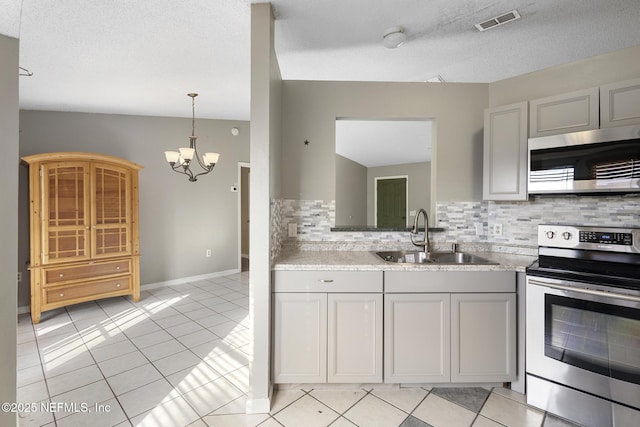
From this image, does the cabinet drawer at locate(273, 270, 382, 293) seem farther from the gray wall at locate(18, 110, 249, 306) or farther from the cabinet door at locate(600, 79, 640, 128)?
the gray wall at locate(18, 110, 249, 306)

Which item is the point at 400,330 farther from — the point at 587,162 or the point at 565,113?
the point at 565,113

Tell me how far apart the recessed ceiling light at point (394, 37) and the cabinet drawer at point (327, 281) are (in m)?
1.71

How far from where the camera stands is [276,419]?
5.35 feet

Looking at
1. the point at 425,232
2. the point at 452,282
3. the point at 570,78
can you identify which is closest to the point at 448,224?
the point at 425,232

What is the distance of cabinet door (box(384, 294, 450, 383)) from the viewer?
5.93 feet

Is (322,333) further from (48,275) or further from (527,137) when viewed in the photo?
(48,275)

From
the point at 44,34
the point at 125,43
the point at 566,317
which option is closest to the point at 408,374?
the point at 566,317

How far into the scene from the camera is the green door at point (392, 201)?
8266mm

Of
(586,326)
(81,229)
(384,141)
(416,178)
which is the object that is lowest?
(586,326)

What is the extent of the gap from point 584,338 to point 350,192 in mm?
6610

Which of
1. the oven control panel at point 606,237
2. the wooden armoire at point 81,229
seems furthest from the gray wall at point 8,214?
the oven control panel at point 606,237

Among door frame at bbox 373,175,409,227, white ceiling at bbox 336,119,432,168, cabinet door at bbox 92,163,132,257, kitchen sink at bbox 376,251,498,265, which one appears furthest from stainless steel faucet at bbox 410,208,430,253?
door frame at bbox 373,175,409,227

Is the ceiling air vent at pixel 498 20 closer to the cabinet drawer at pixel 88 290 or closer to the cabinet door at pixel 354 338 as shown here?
the cabinet door at pixel 354 338

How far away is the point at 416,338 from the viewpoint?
71.4 inches
